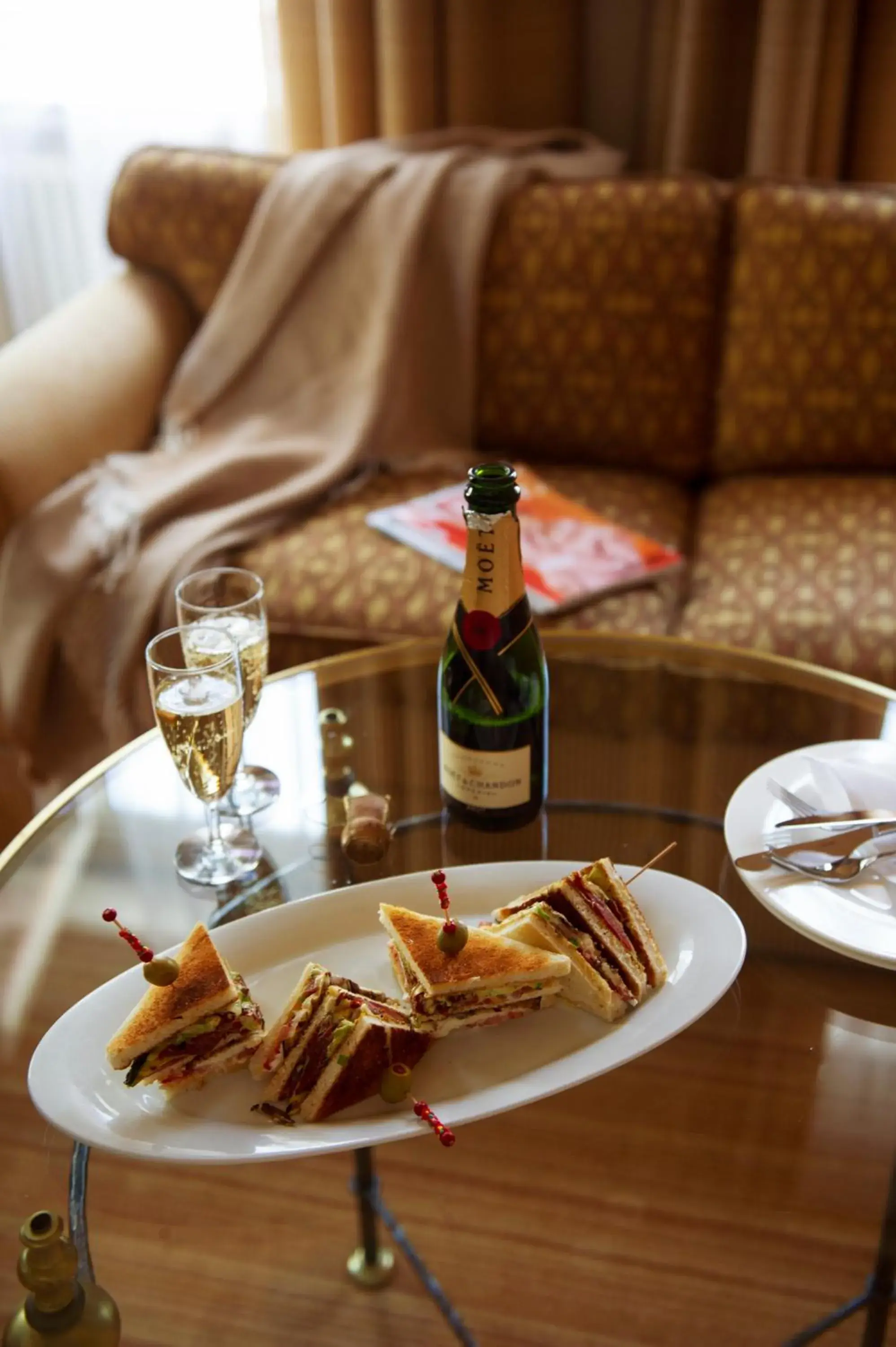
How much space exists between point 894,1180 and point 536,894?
340 millimetres

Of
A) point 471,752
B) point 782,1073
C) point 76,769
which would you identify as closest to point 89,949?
point 471,752

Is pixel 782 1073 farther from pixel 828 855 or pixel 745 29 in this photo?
pixel 745 29

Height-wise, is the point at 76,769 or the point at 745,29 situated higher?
the point at 745,29

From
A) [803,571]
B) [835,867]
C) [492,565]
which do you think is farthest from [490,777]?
[803,571]

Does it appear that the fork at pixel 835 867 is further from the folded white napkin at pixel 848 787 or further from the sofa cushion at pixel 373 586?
the sofa cushion at pixel 373 586

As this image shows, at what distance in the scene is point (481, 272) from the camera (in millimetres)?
2162

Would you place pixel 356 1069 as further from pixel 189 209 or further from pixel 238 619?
pixel 189 209

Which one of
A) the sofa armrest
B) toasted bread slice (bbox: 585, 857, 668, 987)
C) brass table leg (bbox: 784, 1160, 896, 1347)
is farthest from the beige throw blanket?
brass table leg (bbox: 784, 1160, 896, 1347)

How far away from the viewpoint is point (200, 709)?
0.99 metres

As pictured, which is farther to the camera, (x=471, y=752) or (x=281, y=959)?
(x=471, y=752)

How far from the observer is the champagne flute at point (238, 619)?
43.5 inches

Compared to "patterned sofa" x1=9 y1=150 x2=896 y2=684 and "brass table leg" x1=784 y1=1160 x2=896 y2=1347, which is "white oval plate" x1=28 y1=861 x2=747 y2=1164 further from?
"patterned sofa" x1=9 y1=150 x2=896 y2=684

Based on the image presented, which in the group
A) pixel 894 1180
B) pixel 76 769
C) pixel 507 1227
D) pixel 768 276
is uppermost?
pixel 768 276

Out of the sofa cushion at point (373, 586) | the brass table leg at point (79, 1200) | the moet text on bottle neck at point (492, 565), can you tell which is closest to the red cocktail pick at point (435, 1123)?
the brass table leg at point (79, 1200)
